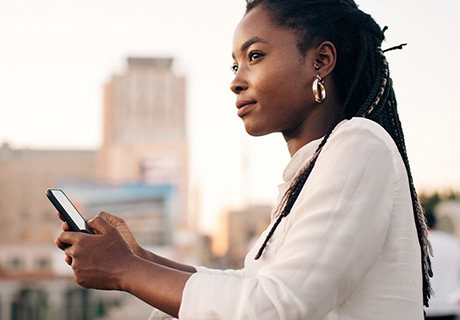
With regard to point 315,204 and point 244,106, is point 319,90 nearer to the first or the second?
point 244,106

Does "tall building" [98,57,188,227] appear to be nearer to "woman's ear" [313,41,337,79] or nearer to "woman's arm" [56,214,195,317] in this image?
"woman's ear" [313,41,337,79]

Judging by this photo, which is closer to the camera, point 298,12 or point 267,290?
point 267,290

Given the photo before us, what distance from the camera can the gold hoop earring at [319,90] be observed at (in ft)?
4.60

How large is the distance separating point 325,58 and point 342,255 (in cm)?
46

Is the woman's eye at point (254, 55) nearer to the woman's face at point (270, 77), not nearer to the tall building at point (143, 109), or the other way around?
the woman's face at point (270, 77)

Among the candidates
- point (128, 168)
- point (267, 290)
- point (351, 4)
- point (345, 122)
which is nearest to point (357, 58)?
point (351, 4)

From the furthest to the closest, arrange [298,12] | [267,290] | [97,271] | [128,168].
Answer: [128,168], [298,12], [97,271], [267,290]

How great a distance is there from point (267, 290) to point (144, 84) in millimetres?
88167

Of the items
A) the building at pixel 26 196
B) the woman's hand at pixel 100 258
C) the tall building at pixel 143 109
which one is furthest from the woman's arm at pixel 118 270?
the tall building at pixel 143 109

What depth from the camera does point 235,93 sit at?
4.83 feet

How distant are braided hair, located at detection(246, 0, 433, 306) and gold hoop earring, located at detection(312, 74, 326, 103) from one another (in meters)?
0.05

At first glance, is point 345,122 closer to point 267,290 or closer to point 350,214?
point 350,214

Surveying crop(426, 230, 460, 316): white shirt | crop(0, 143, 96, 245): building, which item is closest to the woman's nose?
crop(426, 230, 460, 316): white shirt

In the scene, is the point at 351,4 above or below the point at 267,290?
above
